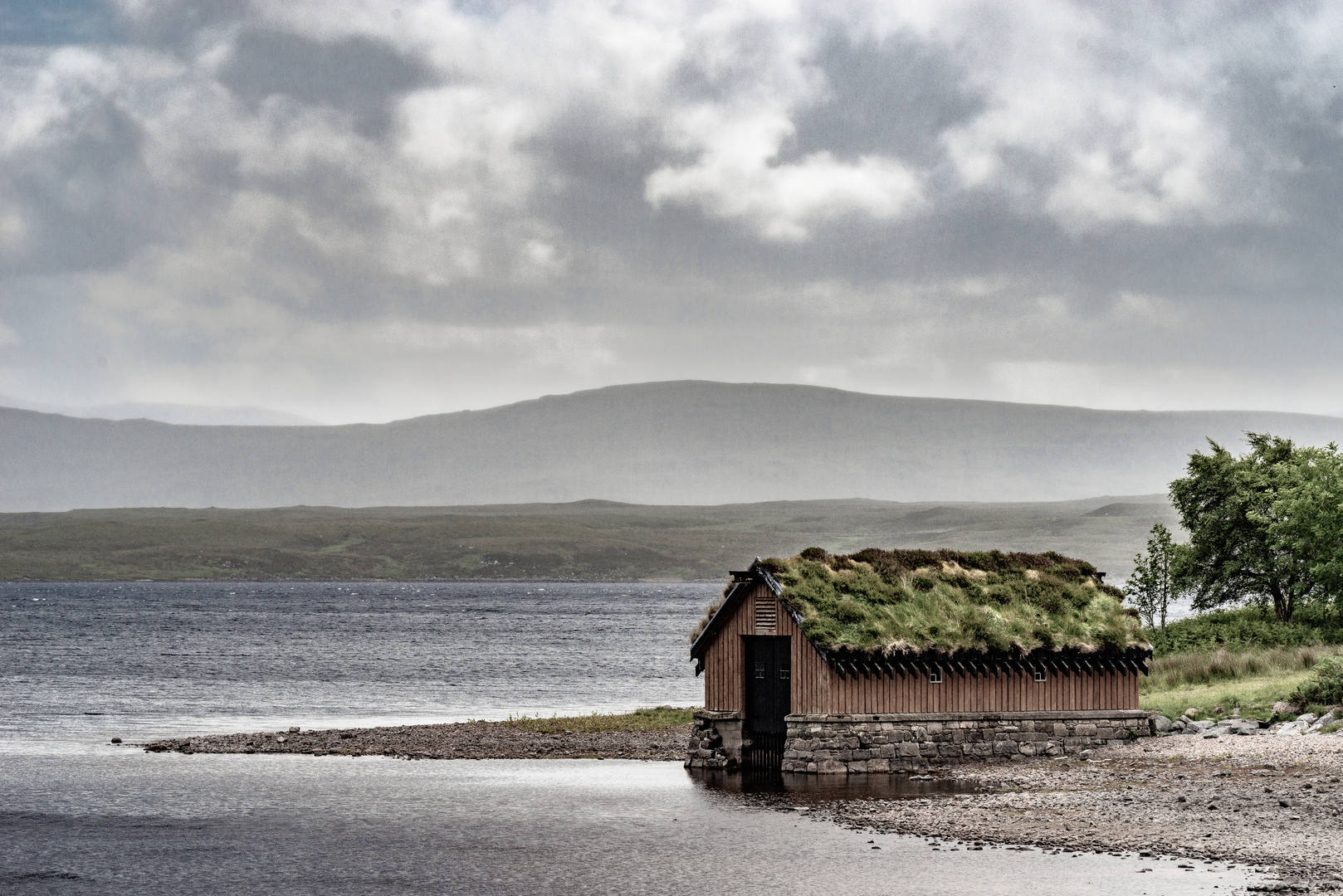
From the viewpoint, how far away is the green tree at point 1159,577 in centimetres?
7075

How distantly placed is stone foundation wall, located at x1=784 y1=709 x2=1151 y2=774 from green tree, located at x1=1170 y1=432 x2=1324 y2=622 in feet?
91.1

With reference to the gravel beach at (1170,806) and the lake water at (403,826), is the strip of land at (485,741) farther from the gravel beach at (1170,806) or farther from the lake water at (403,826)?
the gravel beach at (1170,806)

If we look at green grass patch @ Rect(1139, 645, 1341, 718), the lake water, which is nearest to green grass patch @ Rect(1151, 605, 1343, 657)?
green grass patch @ Rect(1139, 645, 1341, 718)

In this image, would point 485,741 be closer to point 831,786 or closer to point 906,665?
point 831,786

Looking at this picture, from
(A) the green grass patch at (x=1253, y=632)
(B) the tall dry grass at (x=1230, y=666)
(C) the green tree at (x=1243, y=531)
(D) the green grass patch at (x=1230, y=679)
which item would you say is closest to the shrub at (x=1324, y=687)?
(D) the green grass patch at (x=1230, y=679)

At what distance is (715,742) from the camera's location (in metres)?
40.8

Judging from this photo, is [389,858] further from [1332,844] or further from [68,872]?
[1332,844]

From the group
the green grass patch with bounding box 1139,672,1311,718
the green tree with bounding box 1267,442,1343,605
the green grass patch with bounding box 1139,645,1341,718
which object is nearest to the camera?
the green grass patch with bounding box 1139,672,1311,718

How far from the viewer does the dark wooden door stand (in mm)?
39094

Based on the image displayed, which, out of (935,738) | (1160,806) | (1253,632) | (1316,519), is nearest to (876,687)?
(935,738)

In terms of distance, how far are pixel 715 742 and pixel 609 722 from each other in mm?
15666

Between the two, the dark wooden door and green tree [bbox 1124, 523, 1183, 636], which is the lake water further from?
green tree [bbox 1124, 523, 1183, 636]

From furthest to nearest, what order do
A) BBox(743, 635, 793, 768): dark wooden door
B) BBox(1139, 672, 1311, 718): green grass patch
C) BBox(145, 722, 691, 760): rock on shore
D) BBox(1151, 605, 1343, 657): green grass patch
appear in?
1. BBox(1151, 605, 1343, 657): green grass patch
2. BBox(145, 722, 691, 760): rock on shore
3. BBox(1139, 672, 1311, 718): green grass patch
4. BBox(743, 635, 793, 768): dark wooden door

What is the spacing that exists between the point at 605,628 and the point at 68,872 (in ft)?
446
